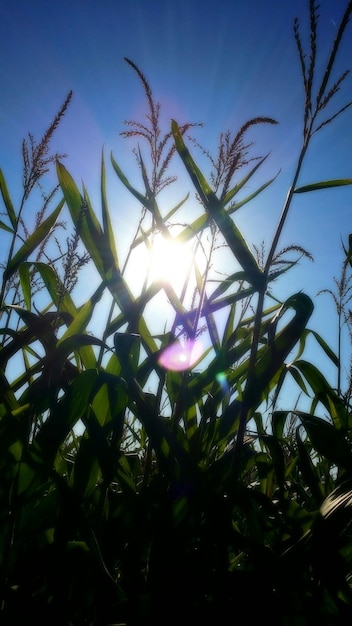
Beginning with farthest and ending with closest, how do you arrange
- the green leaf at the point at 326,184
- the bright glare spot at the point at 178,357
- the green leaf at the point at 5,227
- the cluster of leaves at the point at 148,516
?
the green leaf at the point at 5,227
the green leaf at the point at 326,184
the bright glare spot at the point at 178,357
the cluster of leaves at the point at 148,516

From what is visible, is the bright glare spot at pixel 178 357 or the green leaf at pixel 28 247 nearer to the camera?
the bright glare spot at pixel 178 357

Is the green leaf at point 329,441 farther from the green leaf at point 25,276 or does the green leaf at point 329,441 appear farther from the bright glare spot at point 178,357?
the green leaf at point 25,276

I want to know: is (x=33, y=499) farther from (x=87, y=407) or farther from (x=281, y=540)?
(x=281, y=540)

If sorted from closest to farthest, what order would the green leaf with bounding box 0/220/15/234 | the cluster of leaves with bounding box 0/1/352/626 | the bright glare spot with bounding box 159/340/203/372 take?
the cluster of leaves with bounding box 0/1/352/626 → the bright glare spot with bounding box 159/340/203/372 → the green leaf with bounding box 0/220/15/234

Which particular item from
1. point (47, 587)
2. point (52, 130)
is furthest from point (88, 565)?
point (52, 130)

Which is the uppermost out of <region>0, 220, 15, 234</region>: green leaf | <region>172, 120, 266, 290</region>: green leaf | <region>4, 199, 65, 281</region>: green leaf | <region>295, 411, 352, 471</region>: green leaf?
<region>0, 220, 15, 234</region>: green leaf

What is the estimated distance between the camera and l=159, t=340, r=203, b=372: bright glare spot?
952mm

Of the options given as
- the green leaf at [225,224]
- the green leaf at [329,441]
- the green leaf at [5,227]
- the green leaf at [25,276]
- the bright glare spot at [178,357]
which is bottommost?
the green leaf at [329,441]

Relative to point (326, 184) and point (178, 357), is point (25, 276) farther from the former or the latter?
point (326, 184)

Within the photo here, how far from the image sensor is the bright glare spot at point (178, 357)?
0.95 m

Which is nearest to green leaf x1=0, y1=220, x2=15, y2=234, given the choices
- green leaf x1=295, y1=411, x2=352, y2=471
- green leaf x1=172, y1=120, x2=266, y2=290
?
green leaf x1=172, y1=120, x2=266, y2=290

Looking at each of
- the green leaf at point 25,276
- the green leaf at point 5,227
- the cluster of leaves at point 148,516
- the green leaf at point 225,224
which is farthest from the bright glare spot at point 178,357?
the green leaf at point 5,227

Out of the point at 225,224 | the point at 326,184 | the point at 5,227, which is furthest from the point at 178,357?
the point at 5,227

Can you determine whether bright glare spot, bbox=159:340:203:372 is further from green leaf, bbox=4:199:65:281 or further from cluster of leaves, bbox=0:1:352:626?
green leaf, bbox=4:199:65:281
